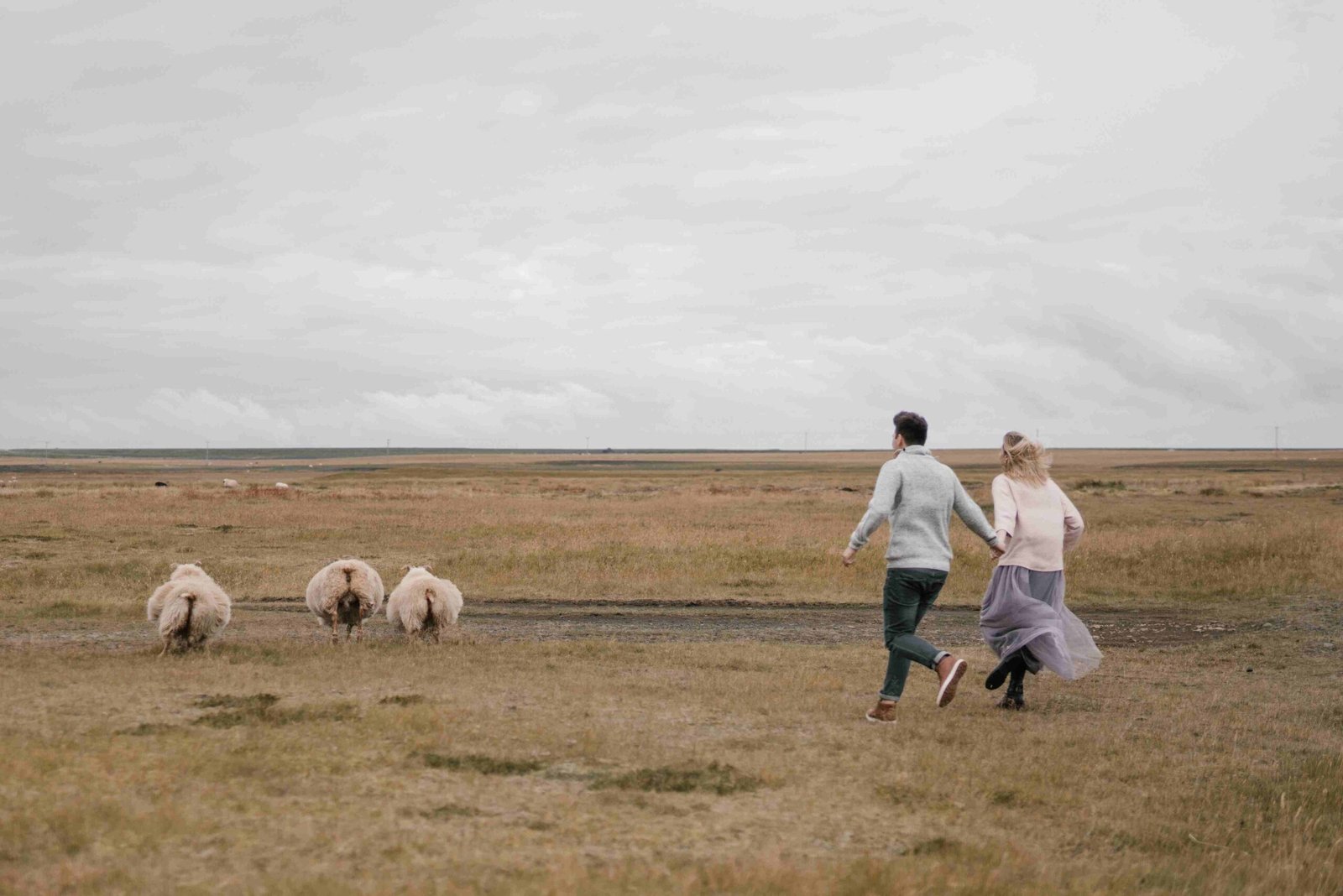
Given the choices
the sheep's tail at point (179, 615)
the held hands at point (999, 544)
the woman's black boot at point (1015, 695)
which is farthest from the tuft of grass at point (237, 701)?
the woman's black boot at point (1015, 695)

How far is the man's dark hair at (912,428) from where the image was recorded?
9711mm

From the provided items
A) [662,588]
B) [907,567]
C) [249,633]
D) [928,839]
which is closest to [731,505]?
[662,588]

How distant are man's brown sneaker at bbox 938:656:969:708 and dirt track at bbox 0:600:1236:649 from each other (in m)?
7.06

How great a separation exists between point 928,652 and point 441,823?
4916 mm

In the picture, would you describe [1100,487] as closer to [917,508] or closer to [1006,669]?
[1006,669]

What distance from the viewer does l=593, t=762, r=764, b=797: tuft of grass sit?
7121 mm

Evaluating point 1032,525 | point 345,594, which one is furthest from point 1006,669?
point 345,594

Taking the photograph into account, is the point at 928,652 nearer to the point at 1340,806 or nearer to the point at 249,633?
the point at 1340,806

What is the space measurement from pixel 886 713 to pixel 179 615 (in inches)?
343

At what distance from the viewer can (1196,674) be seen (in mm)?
13719

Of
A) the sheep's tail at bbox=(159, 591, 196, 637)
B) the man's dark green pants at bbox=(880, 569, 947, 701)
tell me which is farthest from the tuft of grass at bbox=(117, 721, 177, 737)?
the man's dark green pants at bbox=(880, 569, 947, 701)

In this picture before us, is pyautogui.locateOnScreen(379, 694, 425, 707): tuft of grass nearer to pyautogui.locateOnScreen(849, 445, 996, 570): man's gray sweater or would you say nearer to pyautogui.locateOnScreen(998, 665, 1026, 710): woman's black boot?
pyautogui.locateOnScreen(849, 445, 996, 570): man's gray sweater

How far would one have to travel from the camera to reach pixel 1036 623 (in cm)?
1030

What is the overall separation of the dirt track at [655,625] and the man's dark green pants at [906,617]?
6.89m
